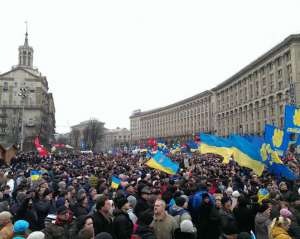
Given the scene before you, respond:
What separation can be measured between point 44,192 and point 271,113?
200 ft

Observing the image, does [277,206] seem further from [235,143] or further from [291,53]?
[291,53]

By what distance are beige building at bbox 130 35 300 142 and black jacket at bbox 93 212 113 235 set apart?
42779mm

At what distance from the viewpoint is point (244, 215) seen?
7.08 m

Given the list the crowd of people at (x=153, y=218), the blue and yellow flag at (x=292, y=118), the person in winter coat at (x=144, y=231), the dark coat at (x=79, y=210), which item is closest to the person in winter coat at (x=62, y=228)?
the crowd of people at (x=153, y=218)

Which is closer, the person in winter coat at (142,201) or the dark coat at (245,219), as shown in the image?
the dark coat at (245,219)

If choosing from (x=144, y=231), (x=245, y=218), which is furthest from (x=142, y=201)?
(x=144, y=231)

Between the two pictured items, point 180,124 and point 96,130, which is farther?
point 180,124

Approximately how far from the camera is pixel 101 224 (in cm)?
605

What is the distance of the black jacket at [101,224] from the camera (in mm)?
5984

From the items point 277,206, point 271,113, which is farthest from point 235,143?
point 271,113

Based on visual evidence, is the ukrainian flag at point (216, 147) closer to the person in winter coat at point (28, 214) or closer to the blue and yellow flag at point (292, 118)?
the blue and yellow flag at point (292, 118)

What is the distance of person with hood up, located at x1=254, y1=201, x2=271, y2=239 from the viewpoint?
674 centimetres

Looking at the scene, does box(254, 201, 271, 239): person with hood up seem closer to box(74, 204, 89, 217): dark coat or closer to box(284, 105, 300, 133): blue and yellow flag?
box(74, 204, 89, 217): dark coat

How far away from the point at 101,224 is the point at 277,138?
977cm
